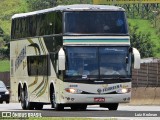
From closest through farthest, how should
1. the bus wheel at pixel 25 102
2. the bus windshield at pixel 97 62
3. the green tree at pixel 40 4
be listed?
the bus windshield at pixel 97 62 → the bus wheel at pixel 25 102 → the green tree at pixel 40 4

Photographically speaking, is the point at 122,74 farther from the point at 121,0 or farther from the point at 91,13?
the point at 121,0

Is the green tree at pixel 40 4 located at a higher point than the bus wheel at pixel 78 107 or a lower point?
higher

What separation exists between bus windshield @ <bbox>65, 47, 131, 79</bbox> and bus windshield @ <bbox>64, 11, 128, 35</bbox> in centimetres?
90

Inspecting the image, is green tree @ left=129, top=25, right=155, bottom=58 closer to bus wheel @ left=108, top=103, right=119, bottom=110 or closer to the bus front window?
bus wheel @ left=108, top=103, right=119, bottom=110

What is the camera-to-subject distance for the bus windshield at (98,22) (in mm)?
34031

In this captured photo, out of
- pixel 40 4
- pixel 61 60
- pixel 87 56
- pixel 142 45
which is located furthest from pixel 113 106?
pixel 40 4

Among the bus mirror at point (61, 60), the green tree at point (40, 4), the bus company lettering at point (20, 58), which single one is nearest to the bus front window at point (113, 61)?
the bus mirror at point (61, 60)

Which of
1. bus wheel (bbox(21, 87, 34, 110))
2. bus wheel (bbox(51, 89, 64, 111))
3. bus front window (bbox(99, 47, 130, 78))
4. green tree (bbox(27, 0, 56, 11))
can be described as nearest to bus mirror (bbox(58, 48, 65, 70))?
bus front window (bbox(99, 47, 130, 78))

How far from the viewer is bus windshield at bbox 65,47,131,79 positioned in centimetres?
3331

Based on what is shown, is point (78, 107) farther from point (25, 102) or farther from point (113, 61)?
point (113, 61)

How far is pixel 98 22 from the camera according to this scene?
3428 cm

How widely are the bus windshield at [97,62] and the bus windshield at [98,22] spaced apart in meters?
0.90

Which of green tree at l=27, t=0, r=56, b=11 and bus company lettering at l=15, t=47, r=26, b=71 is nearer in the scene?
bus company lettering at l=15, t=47, r=26, b=71

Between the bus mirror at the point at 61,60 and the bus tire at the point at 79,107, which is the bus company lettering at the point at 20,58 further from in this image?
the bus mirror at the point at 61,60
